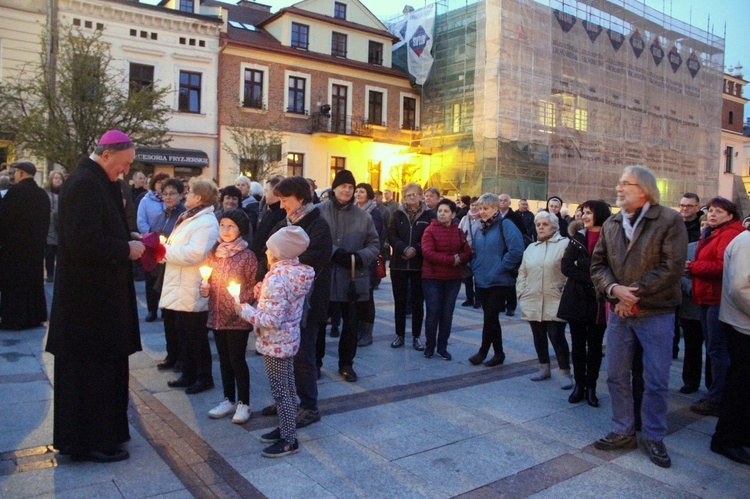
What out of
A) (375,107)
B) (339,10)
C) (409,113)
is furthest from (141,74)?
(409,113)

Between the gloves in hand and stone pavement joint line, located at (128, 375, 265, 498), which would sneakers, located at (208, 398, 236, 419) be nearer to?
stone pavement joint line, located at (128, 375, 265, 498)

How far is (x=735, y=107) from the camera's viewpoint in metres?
49.6

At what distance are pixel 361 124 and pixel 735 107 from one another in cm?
3623

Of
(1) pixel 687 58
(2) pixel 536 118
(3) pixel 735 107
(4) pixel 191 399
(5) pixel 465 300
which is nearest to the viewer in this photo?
(4) pixel 191 399

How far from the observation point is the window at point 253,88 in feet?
90.2

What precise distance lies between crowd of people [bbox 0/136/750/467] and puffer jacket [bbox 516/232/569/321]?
0.05ft

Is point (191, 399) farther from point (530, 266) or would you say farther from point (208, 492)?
point (530, 266)

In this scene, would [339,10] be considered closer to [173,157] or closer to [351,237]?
[173,157]

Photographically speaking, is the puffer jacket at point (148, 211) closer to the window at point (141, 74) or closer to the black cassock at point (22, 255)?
the black cassock at point (22, 255)

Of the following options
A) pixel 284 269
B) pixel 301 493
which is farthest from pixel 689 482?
pixel 284 269

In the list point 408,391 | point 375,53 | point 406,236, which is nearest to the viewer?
point 408,391

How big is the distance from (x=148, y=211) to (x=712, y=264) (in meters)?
6.49

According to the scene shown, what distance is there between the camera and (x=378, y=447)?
4266 millimetres

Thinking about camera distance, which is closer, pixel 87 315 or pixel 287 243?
pixel 87 315
